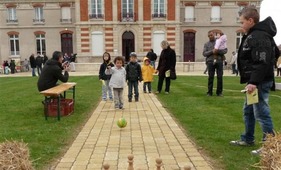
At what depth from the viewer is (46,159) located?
4.96m

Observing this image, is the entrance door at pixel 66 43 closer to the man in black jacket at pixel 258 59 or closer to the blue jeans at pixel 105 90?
the blue jeans at pixel 105 90

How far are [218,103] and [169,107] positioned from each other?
1.57 metres

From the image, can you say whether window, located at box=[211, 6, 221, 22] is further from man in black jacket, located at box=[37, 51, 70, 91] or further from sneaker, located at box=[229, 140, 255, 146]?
sneaker, located at box=[229, 140, 255, 146]

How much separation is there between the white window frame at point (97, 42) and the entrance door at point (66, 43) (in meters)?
5.54

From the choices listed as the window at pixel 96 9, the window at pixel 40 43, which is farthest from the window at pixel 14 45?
the window at pixel 96 9

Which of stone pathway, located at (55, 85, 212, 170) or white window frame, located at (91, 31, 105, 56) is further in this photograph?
white window frame, located at (91, 31, 105, 56)

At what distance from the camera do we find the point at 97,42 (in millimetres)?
36969

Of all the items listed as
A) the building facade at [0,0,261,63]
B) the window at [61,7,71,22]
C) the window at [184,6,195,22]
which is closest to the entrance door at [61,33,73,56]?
the building facade at [0,0,261,63]

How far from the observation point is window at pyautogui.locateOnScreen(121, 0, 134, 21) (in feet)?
121

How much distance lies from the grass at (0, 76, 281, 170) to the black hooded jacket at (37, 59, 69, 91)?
0.79 m

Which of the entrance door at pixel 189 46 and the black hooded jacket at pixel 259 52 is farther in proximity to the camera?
the entrance door at pixel 189 46

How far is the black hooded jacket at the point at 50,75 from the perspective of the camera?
864cm

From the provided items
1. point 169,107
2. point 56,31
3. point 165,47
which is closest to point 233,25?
point 56,31

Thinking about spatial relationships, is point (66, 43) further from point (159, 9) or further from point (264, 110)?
point (264, 110)
